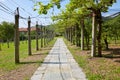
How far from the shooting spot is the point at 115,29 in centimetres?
3170

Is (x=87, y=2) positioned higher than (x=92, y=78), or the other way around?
(x=87, y=2)

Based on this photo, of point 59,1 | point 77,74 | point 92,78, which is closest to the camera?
point 92,78

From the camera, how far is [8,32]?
66062 millimetres

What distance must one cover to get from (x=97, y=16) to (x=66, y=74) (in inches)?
444

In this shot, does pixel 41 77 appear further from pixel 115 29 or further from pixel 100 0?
pixel 115 29

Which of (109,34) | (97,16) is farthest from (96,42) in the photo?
(109,34)

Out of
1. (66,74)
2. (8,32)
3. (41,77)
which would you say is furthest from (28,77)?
(8,32)

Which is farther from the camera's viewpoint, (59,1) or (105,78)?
(59,1)

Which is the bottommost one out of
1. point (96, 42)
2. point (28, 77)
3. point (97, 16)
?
point (28, 77)

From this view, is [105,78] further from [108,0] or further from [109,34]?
[109,34]

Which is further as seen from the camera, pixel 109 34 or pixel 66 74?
pixel 109 34

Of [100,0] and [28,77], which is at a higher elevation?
[100,0]

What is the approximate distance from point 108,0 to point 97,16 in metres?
2.80

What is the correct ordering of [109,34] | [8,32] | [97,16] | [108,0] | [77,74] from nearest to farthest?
1. [77,74]
2. [108,0]
3. [97,16]
4. [109,34]
5. [8,32]
